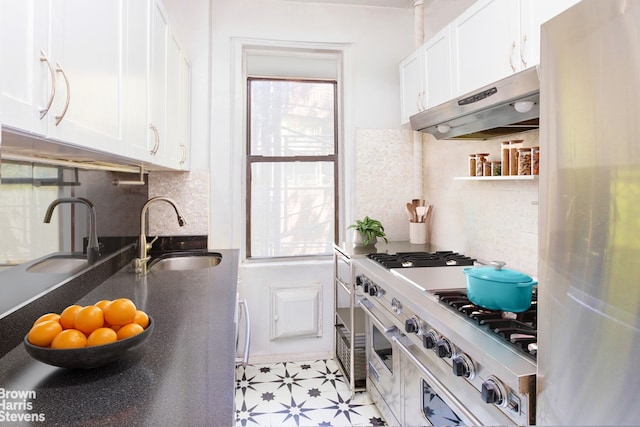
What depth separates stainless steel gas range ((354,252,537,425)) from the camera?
1021mm

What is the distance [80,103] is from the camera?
92 centimetres

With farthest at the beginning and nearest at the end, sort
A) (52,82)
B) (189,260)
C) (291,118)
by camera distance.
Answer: (291,118) → (189,260) → (52,82)

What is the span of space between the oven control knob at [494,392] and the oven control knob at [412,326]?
17.4 inches

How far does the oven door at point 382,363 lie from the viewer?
71.0 inches

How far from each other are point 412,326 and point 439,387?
24cm

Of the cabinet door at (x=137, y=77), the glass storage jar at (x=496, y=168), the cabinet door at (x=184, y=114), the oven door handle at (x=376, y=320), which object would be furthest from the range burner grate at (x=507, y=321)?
the cabinet door at (x=184, y=114)

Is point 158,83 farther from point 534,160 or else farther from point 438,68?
point 534,160

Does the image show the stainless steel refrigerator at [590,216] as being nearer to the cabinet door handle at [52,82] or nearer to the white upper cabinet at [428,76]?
the cabinet door handle at [52,82]

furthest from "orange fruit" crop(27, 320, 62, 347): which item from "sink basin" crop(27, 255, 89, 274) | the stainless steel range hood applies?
the stainless steel range hood

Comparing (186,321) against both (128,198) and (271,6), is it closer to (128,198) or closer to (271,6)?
(128,198)

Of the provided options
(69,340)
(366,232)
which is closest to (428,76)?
(366,232)

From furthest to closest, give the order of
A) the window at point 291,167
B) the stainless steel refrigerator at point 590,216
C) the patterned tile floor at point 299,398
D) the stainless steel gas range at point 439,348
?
the window at point 291,167 < the patterned tile floor at point 299,398 < the stainless steel gas range at point 439,348 < the stainless steel refrigerator at point 590,216

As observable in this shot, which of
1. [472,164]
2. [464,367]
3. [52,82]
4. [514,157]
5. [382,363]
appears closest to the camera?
[52,82]

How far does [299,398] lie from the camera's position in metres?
2.44
